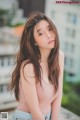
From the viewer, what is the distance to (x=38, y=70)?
1019 mm

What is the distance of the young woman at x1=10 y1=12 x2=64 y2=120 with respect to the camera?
1012 millimetres

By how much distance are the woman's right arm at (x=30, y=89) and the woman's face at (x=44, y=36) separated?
0.24 feet

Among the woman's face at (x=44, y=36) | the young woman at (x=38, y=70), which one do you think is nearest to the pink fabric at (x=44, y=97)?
the young woman at (x=38, y=70)

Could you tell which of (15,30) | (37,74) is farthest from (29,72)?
(15,30)

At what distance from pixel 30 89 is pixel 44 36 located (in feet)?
0.54

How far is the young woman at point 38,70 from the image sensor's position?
1012 mm

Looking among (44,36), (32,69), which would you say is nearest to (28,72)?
(32,69)

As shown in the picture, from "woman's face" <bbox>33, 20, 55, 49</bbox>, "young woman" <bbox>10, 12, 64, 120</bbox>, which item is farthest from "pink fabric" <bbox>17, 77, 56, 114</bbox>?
"woman's face" <bbox>33, 20, 55, 49</bbox>

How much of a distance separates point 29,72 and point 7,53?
156cm

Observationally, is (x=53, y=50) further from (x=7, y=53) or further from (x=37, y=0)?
(x=7, y=53)

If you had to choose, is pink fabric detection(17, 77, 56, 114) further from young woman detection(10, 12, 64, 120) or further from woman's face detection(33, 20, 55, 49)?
woman's face detection(33, 20, 55, 49)

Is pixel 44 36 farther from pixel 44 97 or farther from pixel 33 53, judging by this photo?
pixel 44 97

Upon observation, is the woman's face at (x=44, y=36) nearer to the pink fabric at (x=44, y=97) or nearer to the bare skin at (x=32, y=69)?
the bare skin at (x=32, y=69)

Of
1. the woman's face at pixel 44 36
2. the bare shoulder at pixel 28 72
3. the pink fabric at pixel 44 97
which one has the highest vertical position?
the woman's face at pixel 44 36
